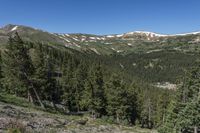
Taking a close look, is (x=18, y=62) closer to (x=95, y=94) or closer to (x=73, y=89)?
(x=95, y=94)

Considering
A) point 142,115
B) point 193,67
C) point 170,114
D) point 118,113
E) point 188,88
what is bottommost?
point 142,115

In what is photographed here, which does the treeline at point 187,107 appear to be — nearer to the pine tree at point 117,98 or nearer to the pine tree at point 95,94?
the pine tree at point 117,98

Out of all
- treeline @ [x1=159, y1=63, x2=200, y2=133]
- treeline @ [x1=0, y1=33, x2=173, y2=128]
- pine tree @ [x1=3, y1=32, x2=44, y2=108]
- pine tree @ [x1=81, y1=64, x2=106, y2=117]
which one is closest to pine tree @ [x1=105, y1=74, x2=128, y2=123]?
treeline @ [x1=0, y1=33, x2=173, y2=128]

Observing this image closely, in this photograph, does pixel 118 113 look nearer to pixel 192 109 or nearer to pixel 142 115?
pixel 142 115

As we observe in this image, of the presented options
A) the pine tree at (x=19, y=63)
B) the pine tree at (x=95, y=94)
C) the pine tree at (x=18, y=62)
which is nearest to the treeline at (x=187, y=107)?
the pine tree at (x=95, y=94)

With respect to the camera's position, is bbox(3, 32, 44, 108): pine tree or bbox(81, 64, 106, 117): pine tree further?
bbox(81, 64, 106, 117): pine tree

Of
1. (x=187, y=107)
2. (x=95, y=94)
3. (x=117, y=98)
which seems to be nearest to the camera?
(x=187, y=107)

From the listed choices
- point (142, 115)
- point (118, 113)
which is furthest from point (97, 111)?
point (142, 115)

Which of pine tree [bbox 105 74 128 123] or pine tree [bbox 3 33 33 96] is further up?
pine tree [bbox 3 33 33 96]

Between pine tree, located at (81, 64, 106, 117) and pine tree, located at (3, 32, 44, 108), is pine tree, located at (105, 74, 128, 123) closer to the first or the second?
pine tree, located at (81, 64, 106, 117)

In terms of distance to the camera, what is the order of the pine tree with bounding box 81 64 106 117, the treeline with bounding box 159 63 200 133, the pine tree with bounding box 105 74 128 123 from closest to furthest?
1. the treeline with bounding box 159 63 200 133
2. the pine tree with bounding box 105 74 128 123
3. the pine tree with bounding box 81 64 106 117

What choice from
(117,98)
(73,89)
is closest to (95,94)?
(117,98)

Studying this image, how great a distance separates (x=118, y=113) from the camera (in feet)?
233

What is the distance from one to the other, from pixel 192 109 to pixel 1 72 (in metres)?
55.7
